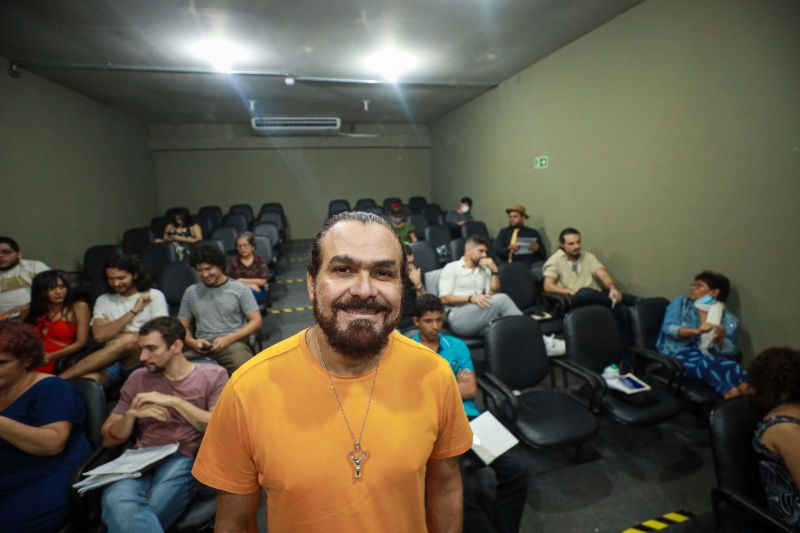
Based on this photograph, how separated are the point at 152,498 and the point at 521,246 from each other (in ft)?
14.8

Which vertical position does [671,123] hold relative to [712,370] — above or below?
above

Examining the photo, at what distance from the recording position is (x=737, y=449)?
5.29ft

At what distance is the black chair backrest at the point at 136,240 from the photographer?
18.5 feet

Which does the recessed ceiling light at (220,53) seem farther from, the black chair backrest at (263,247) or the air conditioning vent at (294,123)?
the air conditioning vent at (294,123)

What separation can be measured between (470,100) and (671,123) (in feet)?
15.1

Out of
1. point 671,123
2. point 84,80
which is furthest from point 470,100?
point 84,80

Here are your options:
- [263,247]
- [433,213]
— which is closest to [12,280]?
[263,247]

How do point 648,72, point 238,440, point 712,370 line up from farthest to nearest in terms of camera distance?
point 648,72, point 712,370, point 238,440

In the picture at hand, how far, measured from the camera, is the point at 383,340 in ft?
2.91

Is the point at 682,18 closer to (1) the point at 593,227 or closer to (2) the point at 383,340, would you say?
(1) the point at 593,227

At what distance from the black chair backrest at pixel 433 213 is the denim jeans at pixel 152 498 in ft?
24.1

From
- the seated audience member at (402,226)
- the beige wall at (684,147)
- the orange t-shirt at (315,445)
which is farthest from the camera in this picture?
the seated audience member at (402,226)

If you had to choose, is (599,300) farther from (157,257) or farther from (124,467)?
(157,257)

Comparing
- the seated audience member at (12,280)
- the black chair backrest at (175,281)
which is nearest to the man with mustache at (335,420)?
the black chair backrest at (175,281)
